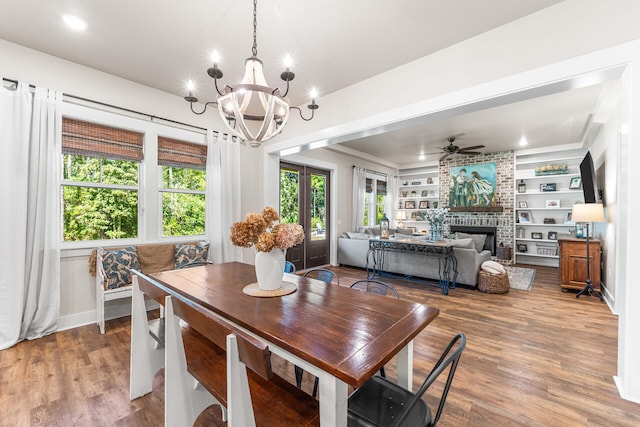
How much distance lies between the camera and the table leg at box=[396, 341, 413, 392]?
1.45 meters

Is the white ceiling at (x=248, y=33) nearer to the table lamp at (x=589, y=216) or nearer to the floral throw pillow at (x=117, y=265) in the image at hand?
the table lamp at (x=589, y=216)

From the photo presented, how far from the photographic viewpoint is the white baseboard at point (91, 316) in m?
3.02

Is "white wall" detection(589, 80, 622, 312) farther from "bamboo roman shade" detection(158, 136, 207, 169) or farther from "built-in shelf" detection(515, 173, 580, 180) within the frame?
"bamboo roman shade" detection(158, 136, 207, 169)

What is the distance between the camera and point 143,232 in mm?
3586

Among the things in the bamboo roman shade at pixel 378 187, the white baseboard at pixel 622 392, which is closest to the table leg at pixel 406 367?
the white baseboard at pixel 622 392

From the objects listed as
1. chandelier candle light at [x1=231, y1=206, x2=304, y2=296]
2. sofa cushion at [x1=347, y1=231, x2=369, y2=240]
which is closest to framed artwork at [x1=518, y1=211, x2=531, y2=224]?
sofa cushion at [x1=347, y1=231, x2=369, y2=240]

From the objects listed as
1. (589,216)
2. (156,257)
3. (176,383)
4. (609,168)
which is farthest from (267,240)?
(609,168)

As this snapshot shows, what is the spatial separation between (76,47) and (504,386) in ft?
15.9

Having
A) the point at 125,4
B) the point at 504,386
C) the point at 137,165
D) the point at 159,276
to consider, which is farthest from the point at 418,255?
the point at 125,4

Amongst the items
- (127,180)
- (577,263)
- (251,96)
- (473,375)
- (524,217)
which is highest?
(251,96)

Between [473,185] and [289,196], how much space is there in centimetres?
522

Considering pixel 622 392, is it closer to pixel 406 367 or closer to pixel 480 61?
pixel 406 367

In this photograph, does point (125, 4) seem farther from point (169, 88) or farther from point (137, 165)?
point (137, 165)

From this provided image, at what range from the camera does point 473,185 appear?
24.8 feet
